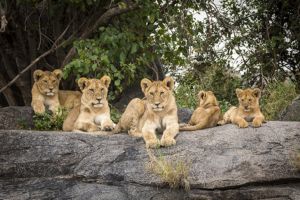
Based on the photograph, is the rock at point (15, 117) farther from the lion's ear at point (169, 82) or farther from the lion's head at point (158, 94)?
the lion's ear at point (169, 82)

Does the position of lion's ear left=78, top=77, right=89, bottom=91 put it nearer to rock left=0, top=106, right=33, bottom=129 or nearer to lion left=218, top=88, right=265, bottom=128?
rock left=0, top=106, right=33, bottom=129

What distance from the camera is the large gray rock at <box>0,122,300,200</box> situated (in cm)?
793

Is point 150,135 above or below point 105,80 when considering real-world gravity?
below

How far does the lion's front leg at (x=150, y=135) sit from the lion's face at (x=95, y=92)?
3.01 feet

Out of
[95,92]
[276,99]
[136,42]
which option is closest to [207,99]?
[95,92]

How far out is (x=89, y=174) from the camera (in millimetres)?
8398

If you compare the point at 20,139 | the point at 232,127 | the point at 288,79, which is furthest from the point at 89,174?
the point at 288,79

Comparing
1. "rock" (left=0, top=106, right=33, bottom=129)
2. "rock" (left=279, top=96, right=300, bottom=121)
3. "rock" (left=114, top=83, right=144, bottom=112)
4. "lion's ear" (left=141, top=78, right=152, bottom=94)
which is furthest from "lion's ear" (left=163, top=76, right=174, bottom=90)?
"rock" (left=114, top=83, right=144, bottom=112)

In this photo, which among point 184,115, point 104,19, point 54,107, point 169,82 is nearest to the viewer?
point 169,82

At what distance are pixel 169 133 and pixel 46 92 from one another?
269cm

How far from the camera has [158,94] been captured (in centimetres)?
891

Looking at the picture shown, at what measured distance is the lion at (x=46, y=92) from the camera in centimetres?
1060

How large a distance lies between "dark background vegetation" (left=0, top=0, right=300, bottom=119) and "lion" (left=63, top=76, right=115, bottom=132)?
2.09 feet

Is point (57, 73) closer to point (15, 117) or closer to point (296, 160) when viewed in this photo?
point (15, 117)
